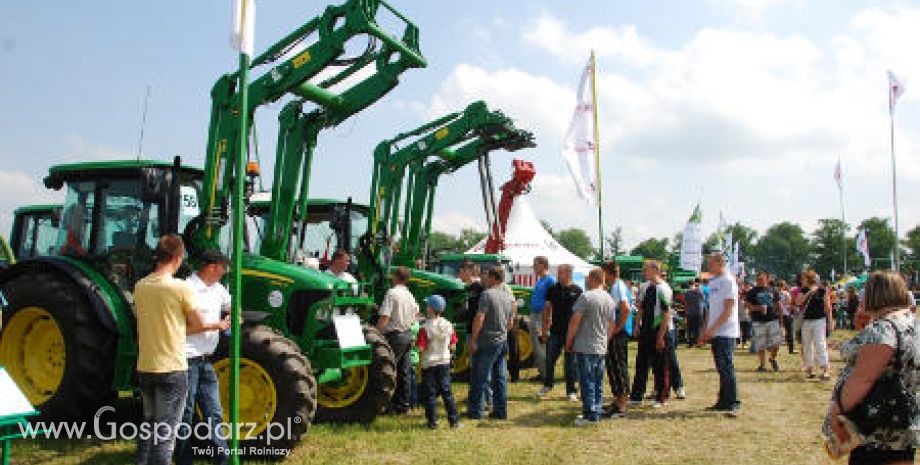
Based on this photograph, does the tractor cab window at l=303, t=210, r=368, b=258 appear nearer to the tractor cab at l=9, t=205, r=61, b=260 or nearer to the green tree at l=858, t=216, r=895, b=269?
the tractor cab at l=9, t=205, r=61, b=260

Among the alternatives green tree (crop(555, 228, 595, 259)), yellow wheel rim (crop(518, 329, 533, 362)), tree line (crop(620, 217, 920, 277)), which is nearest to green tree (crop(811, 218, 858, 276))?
tree line (crop(620, 217, 920, 277))

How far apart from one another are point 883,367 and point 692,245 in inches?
847

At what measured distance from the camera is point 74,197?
732 cm

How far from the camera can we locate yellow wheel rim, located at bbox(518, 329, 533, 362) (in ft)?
39.6

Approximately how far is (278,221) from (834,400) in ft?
19.1

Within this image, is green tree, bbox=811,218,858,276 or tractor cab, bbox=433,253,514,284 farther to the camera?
green tree, bbox=811,218,858,276

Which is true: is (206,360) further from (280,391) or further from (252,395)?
(252,395)

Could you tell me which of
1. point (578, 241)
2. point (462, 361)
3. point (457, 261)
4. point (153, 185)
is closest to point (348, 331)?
point (153, 185)

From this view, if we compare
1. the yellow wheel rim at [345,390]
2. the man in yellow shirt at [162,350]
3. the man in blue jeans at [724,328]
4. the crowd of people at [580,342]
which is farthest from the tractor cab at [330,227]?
the man in yellow shirt at [162,350]

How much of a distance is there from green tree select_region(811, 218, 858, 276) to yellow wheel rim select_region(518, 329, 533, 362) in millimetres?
107695

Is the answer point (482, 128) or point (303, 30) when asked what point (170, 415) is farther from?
point (482, 128)

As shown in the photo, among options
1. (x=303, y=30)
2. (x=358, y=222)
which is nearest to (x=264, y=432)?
(x=303, y=30)

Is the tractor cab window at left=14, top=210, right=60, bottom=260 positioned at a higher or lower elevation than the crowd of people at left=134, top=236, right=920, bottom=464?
higher

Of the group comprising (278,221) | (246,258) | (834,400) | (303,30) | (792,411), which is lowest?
(792,411)
